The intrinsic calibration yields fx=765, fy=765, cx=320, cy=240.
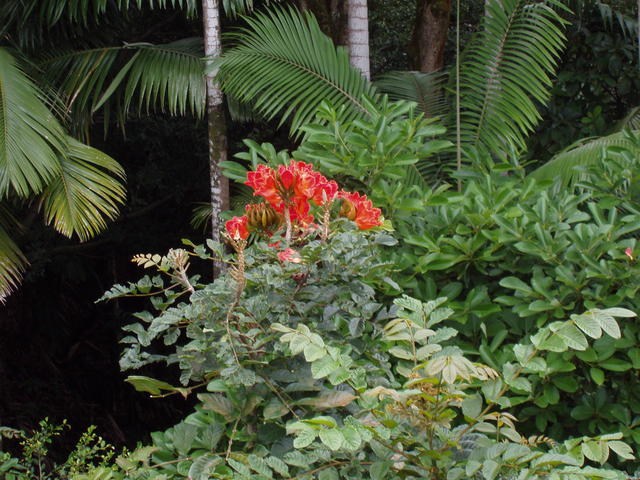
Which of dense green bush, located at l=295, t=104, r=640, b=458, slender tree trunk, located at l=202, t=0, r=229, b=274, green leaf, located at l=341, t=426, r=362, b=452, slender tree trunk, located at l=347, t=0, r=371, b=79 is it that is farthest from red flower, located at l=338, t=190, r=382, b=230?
slender tree trunk, located at l=347, t=0, r=371, b=79

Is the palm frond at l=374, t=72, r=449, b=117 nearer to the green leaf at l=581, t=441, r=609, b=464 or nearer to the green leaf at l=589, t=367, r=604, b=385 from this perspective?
the green leaf at l=589, t=367, r=604, b=385

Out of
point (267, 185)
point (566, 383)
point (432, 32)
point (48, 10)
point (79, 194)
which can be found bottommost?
point (566, 383)

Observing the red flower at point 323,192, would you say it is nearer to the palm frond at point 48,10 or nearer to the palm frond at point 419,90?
the palm frond at point 419,90

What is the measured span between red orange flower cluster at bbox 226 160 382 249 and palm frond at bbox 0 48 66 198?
2.48 metres

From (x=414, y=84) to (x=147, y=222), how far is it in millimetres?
3499

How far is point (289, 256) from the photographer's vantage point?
1751 mm

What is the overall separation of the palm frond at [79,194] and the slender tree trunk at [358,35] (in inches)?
64.7

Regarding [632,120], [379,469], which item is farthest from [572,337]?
[632,120]

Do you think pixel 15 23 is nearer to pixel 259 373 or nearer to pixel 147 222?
pixel 147 222

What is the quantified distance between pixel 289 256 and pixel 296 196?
0.21 m

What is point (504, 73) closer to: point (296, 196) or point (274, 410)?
point (296, 196)

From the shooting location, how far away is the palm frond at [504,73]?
13.7 feet

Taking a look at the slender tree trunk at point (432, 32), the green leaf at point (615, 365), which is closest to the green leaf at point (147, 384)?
the green leaf at point (615, 365)

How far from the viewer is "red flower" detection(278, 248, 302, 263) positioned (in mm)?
1727
